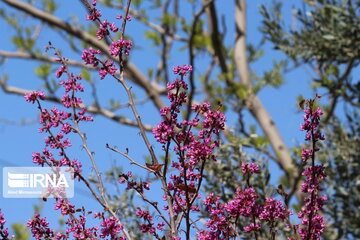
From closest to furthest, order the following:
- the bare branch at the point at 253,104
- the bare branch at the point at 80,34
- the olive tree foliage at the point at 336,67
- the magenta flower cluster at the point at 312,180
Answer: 1. the magenta flower cluster at the point at 312,180
2. the olive tree foliage at the point at 336,67
3. the bare branch at the point at 253,104
4. the bare branch at the point at 80,34

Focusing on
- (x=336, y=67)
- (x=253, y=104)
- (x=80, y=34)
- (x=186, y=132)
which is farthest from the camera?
(x=80, y=34)

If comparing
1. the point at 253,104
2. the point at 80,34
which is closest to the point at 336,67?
the point at 253,104

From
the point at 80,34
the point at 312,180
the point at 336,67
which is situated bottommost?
the point at 312,180

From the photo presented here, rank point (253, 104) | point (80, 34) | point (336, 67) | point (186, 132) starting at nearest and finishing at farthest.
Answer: point (186, 132) < point (336, 67) < point (253, 104) < point (80, 34)

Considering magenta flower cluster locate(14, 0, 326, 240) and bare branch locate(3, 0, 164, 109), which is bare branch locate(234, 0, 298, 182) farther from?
magenta flower cluster locate(14, 0, 326, 240)

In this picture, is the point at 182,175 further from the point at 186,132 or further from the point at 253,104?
the point at 253,104

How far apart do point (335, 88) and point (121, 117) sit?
15.4ft

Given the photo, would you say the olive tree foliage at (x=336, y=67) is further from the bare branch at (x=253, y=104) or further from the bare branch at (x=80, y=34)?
the bare branch at (x=80, y=34)

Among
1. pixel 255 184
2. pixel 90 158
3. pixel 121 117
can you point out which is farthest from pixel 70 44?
pixel 90 158

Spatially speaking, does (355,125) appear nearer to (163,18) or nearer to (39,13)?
(163,18)

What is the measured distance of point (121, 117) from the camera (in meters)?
9.72

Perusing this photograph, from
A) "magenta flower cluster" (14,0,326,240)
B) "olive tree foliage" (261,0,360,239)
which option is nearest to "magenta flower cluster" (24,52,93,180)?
"magenta flower cluster" (14,0,326,240)

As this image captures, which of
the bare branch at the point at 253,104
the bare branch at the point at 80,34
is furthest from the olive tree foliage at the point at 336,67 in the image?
the bare branch at the point at 80,34

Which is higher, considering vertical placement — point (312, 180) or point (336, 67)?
point (336, 67)
